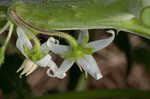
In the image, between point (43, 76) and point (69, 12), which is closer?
point (69, 12)

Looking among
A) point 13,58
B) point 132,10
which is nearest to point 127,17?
point 132,10

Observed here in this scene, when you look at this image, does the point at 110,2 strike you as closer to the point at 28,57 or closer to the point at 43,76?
the point at 28,57

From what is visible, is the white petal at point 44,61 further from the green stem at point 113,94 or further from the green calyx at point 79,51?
the green stem at point 113,94

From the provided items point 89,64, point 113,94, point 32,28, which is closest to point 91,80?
point 113,94

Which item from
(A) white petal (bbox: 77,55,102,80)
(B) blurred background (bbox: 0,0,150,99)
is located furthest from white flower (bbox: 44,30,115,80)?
(B) blurred background (bbox: 0,0,150,99)

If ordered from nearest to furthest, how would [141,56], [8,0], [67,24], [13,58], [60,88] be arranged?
[67,24], [8,0], [13,58], [141,56], [60,88]

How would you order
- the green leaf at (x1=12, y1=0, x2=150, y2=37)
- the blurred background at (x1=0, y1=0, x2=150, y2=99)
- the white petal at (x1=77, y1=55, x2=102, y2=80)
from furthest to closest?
the blurred background at (x1=0, y1=0, x2=150, y2=99) < the white petal at (x1=77, y1=55, x2=102, y2=80) < the green leaf at (x1=12, y1=0, x2=150, y2=37)

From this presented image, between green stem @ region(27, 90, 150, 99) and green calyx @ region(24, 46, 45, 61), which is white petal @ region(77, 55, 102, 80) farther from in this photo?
green stem @ region(27, 90, 150, 99)
